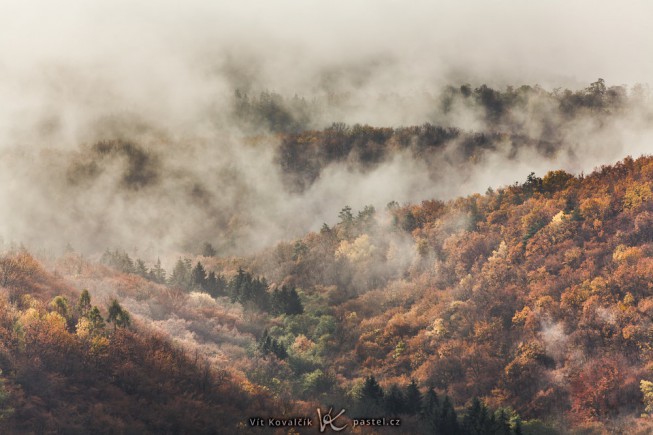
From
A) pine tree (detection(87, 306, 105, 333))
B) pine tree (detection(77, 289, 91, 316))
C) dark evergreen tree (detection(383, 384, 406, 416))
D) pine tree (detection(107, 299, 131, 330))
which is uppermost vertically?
pine tree (detection(77, 289, 91, 316))

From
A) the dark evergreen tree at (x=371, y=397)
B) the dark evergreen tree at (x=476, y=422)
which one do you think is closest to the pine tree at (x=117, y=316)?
the dark evergreen tree at (x=371, y=397)

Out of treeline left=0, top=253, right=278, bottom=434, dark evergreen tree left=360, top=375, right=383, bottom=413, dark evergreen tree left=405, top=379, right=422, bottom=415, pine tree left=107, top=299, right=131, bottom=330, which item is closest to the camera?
treeline left=0, top=253, right=278, bottom=434

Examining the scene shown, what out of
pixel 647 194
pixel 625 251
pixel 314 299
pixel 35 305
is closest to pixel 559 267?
pixel 625 251

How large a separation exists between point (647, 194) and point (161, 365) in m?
87.6

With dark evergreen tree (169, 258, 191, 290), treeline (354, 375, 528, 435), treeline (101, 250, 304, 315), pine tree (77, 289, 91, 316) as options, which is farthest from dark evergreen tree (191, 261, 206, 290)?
pine tree (77, 289, 91, 316)

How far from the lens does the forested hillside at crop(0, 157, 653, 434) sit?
226 feet

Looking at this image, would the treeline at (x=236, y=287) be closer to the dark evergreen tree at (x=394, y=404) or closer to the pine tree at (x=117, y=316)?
the dark evergreen tree at (x=394, y=404)

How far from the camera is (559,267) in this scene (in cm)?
11169

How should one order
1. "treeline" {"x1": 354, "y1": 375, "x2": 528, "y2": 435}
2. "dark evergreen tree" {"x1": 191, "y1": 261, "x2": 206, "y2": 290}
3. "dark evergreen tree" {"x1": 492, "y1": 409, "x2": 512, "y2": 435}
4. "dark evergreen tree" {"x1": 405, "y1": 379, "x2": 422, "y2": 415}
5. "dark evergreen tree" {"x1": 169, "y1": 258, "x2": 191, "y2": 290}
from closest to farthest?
"dark evergreen tree" {"x1": 492, "y1": 409, "x2": 512, "y2": 435} → "treeline" {"x1": 354, "y1": 375, "x2": 528, "y2": 435} → "dark evergreen tree" {"x1": 405, "y1": 379, "x2": 422, "y2": 415} → "dark evergreen tree" {"x1": 169, "y1": 258, "x2": 191, "y2": 290} → "dark evergreen tree" {"x1": 191, "y1": 261, "x2": 206, "y2": 290}

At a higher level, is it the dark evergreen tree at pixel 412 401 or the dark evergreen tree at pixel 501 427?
the dark evergreen tree at pixel 412 401

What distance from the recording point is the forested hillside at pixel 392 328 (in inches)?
2707

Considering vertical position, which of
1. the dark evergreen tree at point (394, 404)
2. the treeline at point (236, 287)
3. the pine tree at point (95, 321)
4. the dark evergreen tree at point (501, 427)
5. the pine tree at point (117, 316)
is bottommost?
the dark evergreen tree at point (501, 427)

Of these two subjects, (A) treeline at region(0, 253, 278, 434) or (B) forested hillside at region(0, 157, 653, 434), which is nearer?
(A) treeline at region(0, 253, 278, 434)

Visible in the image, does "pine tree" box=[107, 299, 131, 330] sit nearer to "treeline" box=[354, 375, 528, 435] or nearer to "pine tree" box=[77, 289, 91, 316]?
"pine tree" box=[77, 289, 91, 316]
